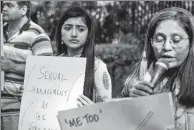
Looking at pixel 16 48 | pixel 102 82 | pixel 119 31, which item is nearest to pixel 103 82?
pixel 102 82

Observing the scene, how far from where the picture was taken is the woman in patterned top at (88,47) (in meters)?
1.98

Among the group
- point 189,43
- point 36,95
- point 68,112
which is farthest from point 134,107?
point 189,43

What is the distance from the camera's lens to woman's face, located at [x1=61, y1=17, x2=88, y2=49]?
1.99 metres

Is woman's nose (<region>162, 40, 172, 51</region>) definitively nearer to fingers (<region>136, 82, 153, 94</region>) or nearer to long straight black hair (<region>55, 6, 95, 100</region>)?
fingers (<region>136, 82, 153, 94</region>)

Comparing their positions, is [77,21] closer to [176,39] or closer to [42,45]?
[42,45]

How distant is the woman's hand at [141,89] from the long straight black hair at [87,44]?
227 mm

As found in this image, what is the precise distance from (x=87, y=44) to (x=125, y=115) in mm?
687

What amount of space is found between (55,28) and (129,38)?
0.44 m

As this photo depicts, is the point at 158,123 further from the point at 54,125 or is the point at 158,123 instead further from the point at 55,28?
the point at 55,28

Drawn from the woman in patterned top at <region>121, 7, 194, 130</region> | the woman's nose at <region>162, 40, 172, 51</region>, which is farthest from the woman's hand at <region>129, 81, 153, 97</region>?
the woman's nose at <region>162, 40, 172, 51</region>

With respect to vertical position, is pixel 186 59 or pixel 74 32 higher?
pixel 74 32

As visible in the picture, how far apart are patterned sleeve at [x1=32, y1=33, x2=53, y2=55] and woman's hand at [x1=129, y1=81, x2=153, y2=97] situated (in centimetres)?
52

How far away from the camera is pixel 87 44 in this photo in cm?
200

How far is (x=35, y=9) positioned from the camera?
2.07 m
